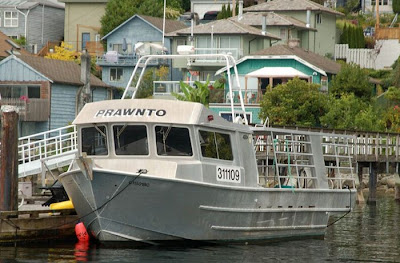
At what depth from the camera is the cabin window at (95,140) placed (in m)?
30.2

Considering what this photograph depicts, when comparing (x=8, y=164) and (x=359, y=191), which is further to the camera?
(x=359, y=191)

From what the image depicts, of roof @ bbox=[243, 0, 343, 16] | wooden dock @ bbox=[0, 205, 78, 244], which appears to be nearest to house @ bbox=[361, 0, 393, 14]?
roof @ bbox=[243, 0, 343, 16]

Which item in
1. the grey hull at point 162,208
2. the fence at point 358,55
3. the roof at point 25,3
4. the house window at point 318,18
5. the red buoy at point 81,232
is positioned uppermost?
the roof at point 25,3

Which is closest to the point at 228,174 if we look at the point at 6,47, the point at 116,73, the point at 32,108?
the point at 32,108

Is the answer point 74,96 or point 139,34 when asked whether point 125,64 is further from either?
point 74,96

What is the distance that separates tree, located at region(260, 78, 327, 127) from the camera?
2514 inches

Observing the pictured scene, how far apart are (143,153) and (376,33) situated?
219ft

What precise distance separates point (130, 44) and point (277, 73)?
Result: 2158 cm

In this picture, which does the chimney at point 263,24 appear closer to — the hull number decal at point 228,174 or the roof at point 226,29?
the roof at point 226,29

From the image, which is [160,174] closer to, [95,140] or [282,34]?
[95,140]

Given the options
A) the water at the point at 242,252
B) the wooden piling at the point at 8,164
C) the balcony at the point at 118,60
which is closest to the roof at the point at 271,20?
the balcony at the point at 118,60

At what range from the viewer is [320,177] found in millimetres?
34594

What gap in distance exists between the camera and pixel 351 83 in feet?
233

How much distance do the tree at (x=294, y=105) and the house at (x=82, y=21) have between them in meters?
31.8
